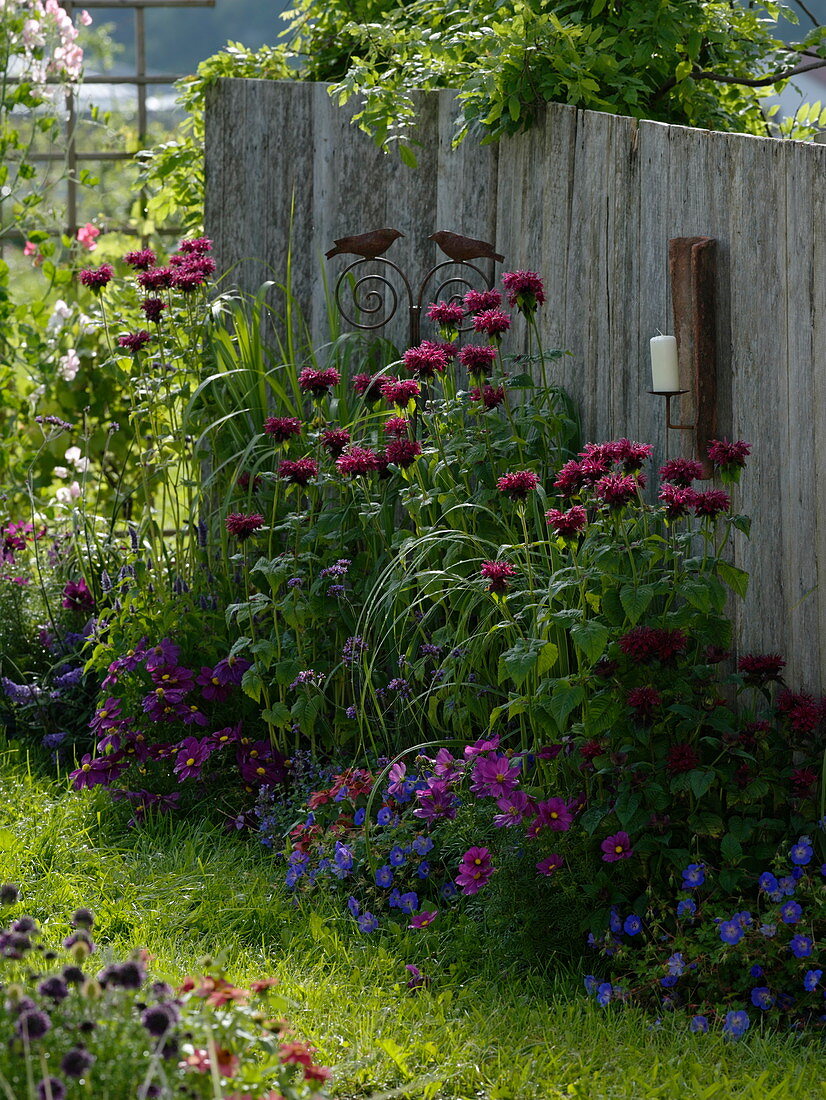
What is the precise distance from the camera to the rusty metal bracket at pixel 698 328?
3.07 meters

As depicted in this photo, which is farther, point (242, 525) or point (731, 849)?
point (242, 525)

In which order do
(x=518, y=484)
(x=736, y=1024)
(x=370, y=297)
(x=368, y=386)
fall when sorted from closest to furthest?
1. (x=736, y=1024)
2. (x=518, y=484)
3. (x=368, y=386)
4. (x=370, y=297)

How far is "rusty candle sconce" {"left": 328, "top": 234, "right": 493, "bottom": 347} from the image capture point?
4012 millimetres

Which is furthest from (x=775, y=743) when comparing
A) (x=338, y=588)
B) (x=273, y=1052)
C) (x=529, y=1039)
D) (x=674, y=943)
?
(x=273, y=1052)

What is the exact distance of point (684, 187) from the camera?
10.5 ft

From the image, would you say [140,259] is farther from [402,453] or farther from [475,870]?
[475,870]

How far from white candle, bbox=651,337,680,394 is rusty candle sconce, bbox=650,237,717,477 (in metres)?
0.01

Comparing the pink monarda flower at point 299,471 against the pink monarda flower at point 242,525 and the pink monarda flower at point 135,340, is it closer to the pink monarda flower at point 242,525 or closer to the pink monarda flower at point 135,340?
the pink monarda flower at point 242,525

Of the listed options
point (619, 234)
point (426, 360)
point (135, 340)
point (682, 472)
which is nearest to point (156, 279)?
point (135, 340)

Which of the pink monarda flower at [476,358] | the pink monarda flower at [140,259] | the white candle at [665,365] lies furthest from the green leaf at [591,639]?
the pink monarda flower at [140,259]

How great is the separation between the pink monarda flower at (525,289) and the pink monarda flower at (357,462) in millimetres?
558

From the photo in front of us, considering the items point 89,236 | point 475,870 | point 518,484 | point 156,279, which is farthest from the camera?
point 89,236

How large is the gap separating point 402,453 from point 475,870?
1.10 metres

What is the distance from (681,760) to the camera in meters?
2.68
